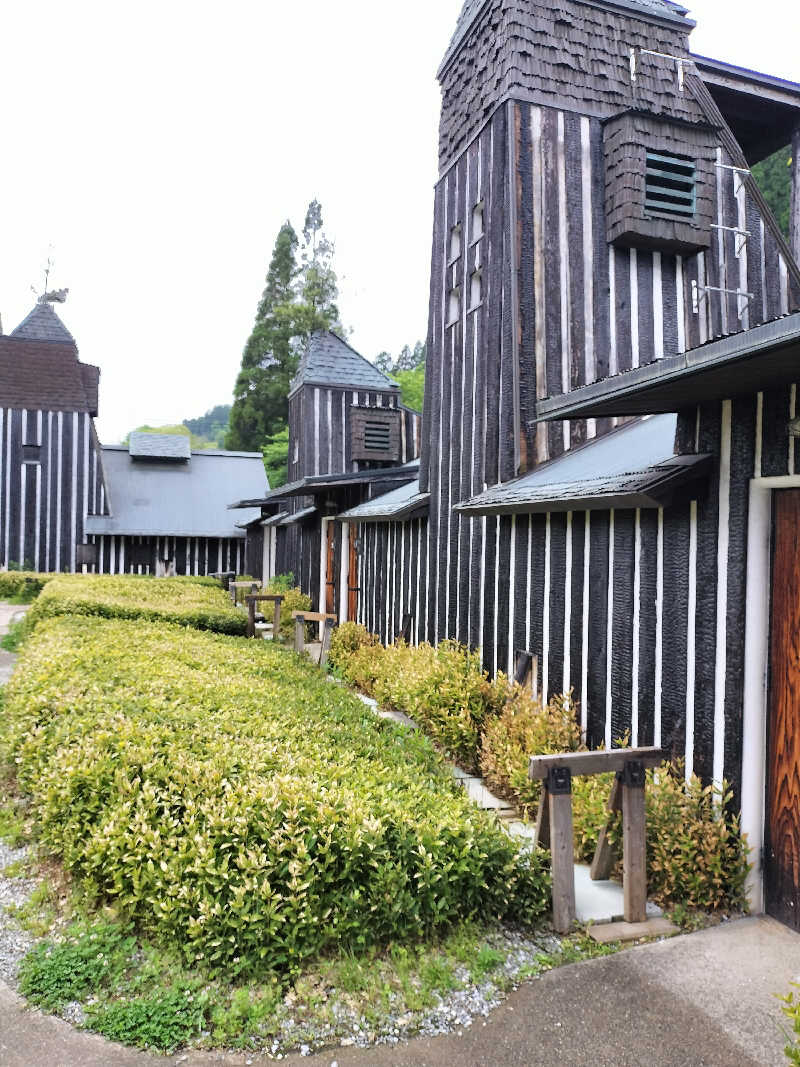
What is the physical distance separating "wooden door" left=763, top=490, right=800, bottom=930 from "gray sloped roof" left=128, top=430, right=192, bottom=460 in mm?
25186

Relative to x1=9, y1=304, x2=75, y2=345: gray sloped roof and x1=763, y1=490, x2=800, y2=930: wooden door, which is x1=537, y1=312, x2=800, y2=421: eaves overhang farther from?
x1=9, y1=304, x2=75, y2=345: gray sloped roof

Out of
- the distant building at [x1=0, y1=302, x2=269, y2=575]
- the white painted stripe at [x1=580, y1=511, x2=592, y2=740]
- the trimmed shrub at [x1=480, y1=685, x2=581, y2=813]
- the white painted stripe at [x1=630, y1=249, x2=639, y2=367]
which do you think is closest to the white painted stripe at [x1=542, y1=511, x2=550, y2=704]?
the trimmed shrub at [x1=480, y1=685, x2=581, y2=813]

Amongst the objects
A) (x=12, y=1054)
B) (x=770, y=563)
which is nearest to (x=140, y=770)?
(x=12, y=1054)

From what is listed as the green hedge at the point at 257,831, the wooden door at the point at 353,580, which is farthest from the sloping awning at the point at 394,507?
the green hedge at the point at 257,831

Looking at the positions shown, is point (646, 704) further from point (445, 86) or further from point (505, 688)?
point (445, 86)

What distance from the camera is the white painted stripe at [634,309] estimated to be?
314 inches

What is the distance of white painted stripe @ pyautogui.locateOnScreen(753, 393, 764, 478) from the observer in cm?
405

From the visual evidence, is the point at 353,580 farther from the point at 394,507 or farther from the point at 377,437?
the point at 377,437

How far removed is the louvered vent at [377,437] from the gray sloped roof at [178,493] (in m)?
5.96

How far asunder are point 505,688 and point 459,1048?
3.96 metres

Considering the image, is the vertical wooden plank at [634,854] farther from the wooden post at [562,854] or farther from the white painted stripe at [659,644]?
the white painted stripe at [659,644]

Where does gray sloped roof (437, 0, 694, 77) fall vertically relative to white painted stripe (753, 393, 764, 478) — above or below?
above

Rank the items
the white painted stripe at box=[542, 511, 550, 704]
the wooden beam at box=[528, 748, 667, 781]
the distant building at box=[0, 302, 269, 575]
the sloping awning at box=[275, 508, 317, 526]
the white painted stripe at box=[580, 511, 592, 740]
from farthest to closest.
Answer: the distant building at box=[0, 302, 269, 575], the sloping awning at box=[275, 508, 317, 526], the white painted stripe at box=[542, 511, 550, 704], the white painted stripe at box=[580, 511, 592, 740], the wooden beam at box=[528, 748, 667, 781]

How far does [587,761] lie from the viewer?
Result: 157 inches
